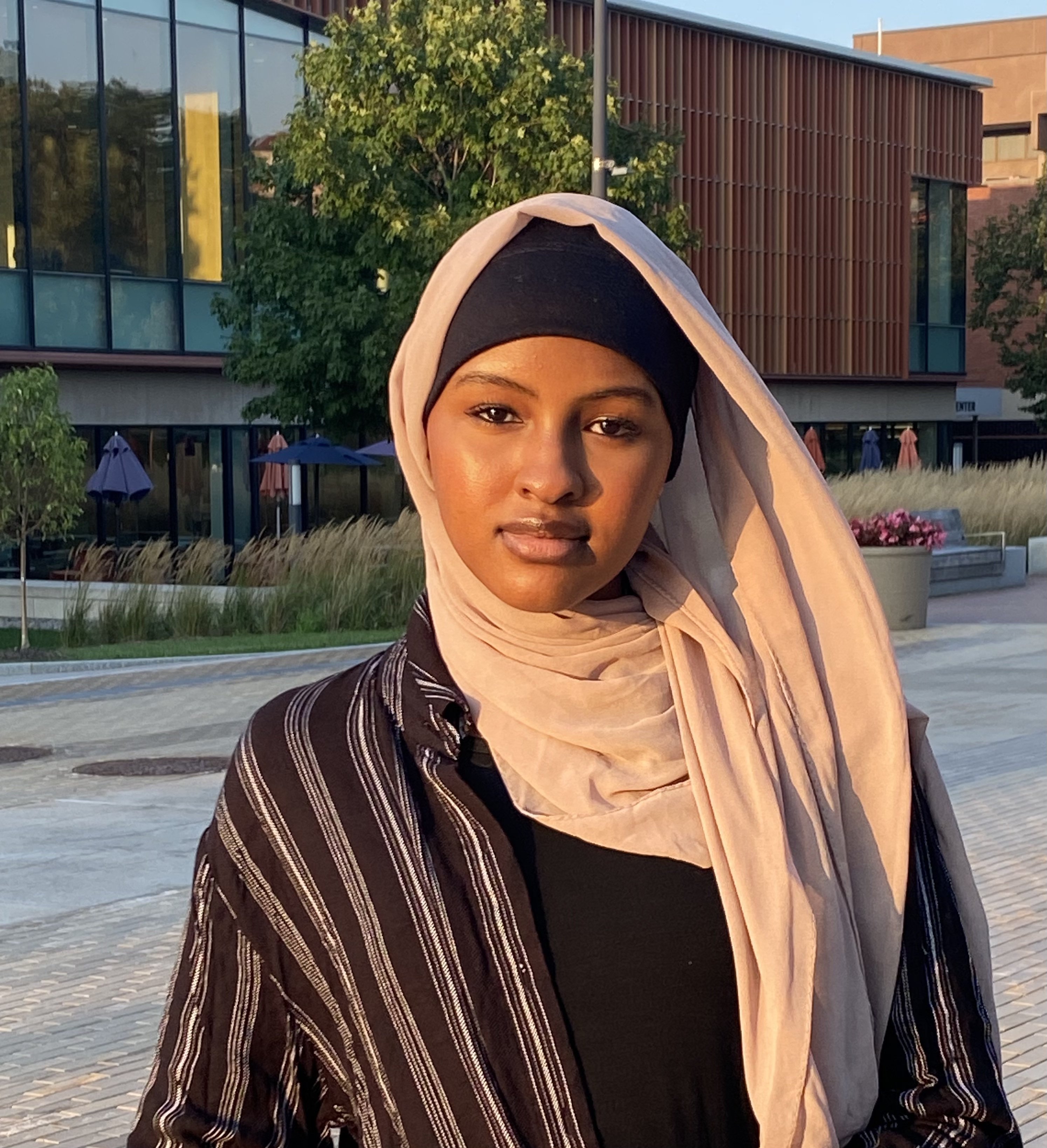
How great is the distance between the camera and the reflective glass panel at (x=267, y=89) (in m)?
32.6

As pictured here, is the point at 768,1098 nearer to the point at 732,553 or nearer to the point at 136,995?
the point at 732,553

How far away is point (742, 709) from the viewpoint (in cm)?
192

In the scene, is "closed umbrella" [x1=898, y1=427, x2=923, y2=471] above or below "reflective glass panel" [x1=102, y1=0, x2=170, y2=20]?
below

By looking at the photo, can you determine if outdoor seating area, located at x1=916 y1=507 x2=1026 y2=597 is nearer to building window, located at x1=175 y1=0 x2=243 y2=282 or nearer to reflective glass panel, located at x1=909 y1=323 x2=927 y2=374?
building window, located at x1=175 y1=0 x2=243 y2=282

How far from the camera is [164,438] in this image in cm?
3169

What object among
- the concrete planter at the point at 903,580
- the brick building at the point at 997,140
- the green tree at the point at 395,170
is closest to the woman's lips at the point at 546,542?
the concrete planter at the point at 903,580

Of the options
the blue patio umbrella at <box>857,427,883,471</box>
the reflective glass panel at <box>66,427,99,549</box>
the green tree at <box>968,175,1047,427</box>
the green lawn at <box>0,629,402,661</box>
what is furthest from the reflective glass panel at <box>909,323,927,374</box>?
the green lawn at <box>0,629,402,661</box>

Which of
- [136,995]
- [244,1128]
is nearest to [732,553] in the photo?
[244,1128]

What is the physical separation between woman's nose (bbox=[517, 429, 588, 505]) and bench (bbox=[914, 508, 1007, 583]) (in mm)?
23684

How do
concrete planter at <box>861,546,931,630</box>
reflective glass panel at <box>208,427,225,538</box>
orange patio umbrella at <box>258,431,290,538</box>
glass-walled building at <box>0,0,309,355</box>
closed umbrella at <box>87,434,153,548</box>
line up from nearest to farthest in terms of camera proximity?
concrete planter at <box>861,546,931,630</box>
closed umbrella at <box>87,434,153,548</box>
glass-walled building at <box>0,0,309,355</box>
orange patio umbrella at <box>258,431,290,538</box>
reflective glass panel at <box>208,427,225,538</box>

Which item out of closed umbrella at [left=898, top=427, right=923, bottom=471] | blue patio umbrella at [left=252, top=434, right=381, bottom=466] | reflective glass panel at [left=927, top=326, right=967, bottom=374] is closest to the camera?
blue patio umbrella at [left=252, top=434, right=381, bottom=466]

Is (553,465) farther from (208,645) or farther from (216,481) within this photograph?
(216,481)

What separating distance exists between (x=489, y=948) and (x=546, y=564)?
37cm

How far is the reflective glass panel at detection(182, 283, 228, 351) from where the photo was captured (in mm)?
31656
